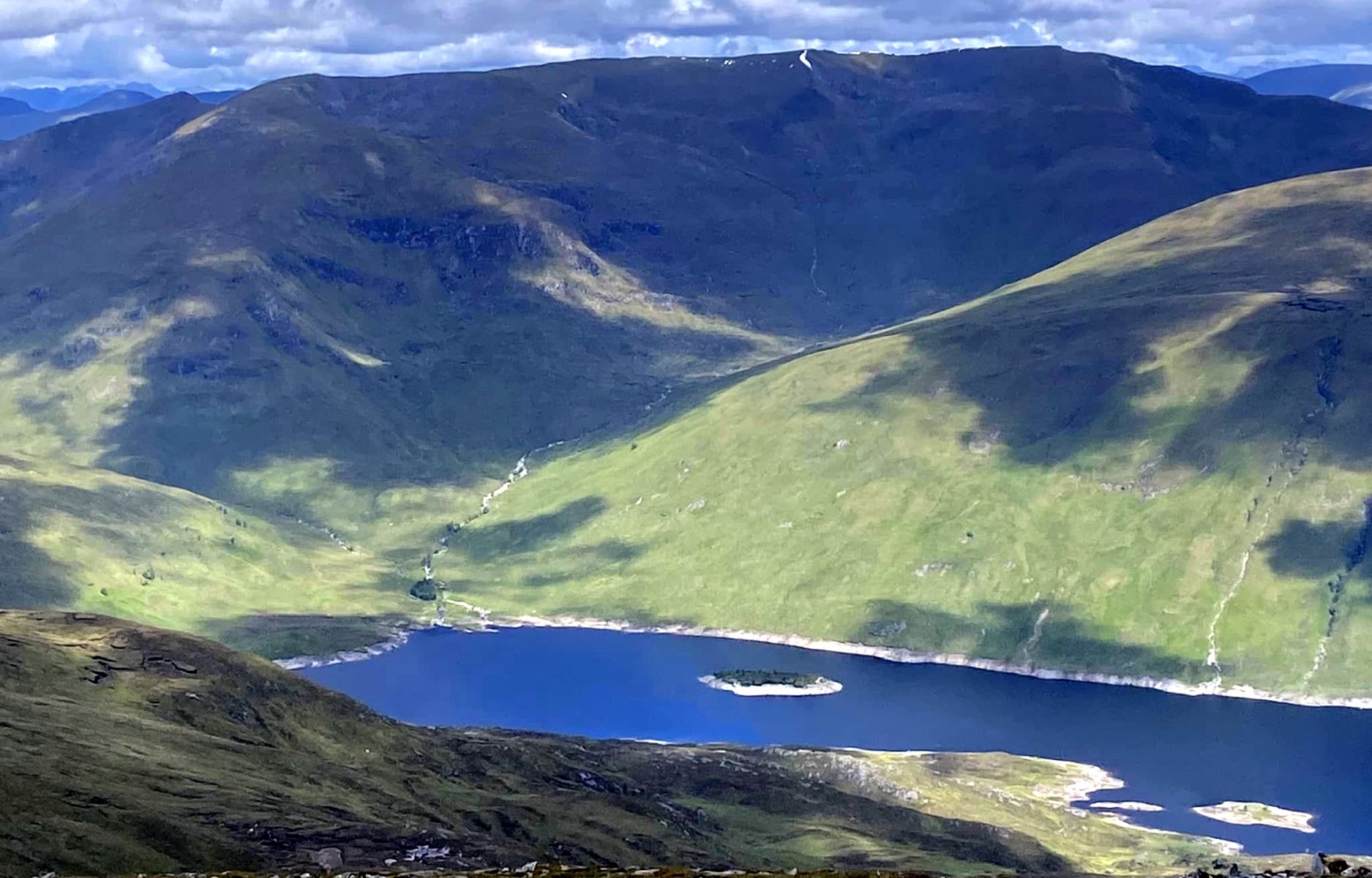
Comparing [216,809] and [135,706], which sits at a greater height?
[135,706]

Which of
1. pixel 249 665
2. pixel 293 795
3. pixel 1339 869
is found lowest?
pixel 1339 869

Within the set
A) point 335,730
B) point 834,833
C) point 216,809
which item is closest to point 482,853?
point 216,809

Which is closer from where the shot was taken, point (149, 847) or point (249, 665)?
point (149, 847)

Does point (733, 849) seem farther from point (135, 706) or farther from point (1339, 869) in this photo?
point (1339, 869)

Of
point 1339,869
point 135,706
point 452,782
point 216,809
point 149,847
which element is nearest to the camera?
point 1339,869

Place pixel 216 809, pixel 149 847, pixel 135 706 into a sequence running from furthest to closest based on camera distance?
pixel 135 706 < pixel 216 809 < pixel 149 847

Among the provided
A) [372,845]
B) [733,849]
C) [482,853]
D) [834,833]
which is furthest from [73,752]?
[834,833]
